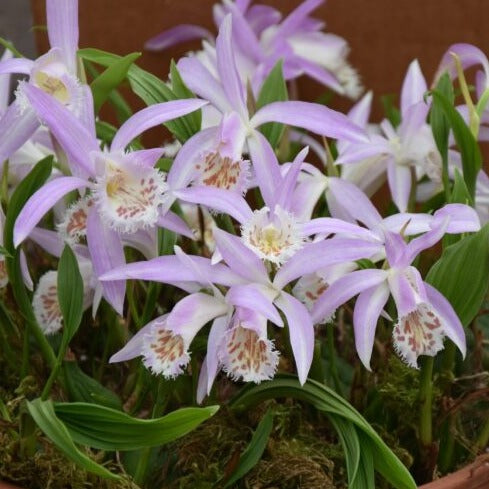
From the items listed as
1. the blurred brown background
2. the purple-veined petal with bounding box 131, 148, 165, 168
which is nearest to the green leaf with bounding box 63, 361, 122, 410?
the purple-veined petal with bounding box 131, 148, 165, 168

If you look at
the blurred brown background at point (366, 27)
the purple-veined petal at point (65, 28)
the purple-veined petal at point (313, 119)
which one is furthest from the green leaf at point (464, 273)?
the blurred brown background at point (366, 27)

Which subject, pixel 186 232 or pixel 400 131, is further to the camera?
pixel 400 131

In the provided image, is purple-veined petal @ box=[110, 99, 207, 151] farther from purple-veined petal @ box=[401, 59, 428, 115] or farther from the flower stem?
purple-veined petal @ box=[401, 59, 428, 115]

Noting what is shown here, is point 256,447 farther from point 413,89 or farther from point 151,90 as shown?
point 413,89

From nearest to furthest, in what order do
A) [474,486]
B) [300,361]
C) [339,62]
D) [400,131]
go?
[300,361] → [474,486] → [400,131] → [339,62]

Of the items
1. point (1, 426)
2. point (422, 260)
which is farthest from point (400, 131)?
point (1, 426)

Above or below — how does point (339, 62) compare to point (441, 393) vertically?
above

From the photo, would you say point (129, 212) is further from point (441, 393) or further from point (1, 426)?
point (441, 393)

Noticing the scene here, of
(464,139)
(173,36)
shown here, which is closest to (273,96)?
(464,139)
